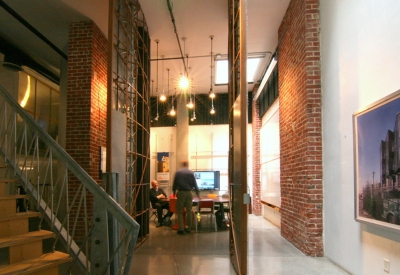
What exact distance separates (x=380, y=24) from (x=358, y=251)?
2.46 meters

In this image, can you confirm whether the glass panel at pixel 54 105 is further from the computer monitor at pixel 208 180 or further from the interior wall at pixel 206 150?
the computer monitor at pixel 208 180

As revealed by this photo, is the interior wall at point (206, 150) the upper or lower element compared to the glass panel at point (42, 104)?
lower

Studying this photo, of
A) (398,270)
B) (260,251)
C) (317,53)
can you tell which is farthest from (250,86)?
(398,270)

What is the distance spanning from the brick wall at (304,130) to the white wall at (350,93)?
0.42 ft

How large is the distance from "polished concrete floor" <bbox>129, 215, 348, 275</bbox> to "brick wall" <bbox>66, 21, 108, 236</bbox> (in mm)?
1763

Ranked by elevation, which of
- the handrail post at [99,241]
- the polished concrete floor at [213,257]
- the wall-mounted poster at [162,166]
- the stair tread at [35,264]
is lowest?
the polished concrete floor at [213,257]

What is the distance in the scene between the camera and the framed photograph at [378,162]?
276 centimetres

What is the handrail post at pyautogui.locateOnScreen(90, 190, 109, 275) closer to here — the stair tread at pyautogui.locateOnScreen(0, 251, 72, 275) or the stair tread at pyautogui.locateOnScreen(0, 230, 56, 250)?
the stair tread at pyautogui.locateOnScreen(0, 251, 72, 275)

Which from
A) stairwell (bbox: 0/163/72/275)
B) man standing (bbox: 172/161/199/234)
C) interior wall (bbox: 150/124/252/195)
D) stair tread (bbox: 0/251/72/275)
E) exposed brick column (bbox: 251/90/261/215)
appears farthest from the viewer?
interior wall (bbox: 150/124/252/195)

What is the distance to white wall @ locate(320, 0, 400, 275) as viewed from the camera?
9.61ft

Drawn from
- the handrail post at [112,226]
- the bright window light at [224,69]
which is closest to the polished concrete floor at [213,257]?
the handrail post at [112,226]

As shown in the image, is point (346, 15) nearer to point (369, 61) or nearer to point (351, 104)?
point (369, 61)

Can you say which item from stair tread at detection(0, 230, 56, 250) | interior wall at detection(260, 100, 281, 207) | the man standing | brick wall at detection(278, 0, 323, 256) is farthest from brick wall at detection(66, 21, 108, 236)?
interior wall at detection(260, 100, 281, 207)

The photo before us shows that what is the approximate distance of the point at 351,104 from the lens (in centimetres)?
370
